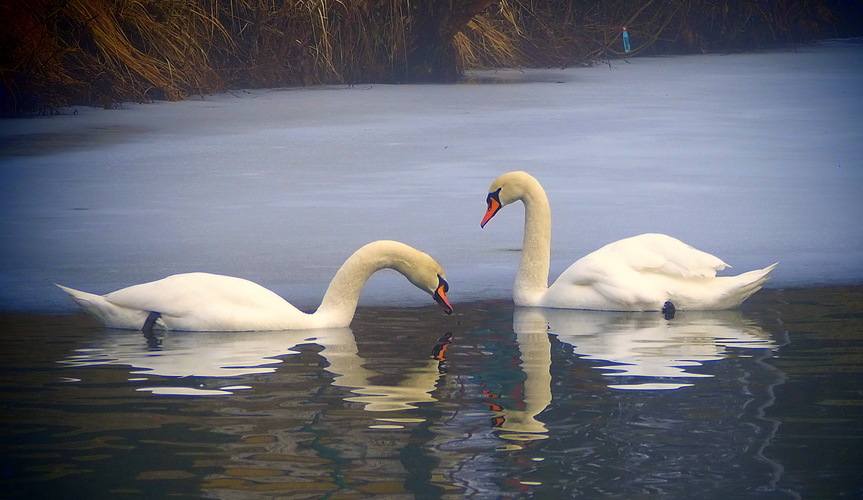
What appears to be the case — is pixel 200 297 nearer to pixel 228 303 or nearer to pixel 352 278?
pixel 228 303

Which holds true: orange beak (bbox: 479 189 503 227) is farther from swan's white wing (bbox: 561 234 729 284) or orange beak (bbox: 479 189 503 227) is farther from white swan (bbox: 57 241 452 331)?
white swan (bbox: 57 241 452 331)

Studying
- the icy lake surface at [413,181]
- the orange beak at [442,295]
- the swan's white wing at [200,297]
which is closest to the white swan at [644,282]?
the icy lake surface at [413,181]

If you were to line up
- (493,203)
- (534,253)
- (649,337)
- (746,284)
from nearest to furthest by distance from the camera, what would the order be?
(649,337)
(746,284)
(534,253)
(493,203)

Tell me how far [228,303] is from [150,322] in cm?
31

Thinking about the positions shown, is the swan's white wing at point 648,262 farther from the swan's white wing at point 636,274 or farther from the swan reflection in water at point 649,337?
the swan reflection in water at point 649,337

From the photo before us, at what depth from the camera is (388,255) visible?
4.89 meters

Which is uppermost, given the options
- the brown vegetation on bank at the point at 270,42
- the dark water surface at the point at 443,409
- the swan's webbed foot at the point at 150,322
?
the brown vegetation on bank at the point at 270,42

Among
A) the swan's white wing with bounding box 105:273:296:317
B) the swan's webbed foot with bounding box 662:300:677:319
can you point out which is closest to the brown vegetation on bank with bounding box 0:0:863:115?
the swan's white wing with bounding box 105:273:296:317

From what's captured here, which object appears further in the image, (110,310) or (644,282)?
(644,282)

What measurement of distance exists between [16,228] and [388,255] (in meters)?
2.93

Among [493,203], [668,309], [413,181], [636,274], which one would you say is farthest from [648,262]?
[413,181]

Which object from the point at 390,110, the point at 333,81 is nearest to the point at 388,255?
the point at 390,110

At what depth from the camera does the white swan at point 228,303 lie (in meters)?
4.77

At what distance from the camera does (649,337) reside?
4664mm
